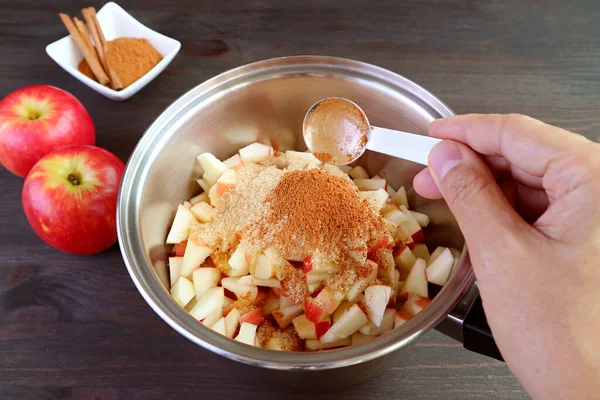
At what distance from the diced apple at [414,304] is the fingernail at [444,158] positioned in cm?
26

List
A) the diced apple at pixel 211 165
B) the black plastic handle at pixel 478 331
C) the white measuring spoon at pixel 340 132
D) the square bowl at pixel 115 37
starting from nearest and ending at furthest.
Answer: the black plastic handle at pixel 478 331 < the white measuring spoon at pixel 340 132 < the diced apple at pixel 211 165 < the square bowl at pixel 115 37

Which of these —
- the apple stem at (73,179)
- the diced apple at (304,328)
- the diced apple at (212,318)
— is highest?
the apple stem at (73,179)

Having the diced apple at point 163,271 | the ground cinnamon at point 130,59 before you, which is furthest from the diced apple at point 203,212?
the ground cinnamon at point 130,59

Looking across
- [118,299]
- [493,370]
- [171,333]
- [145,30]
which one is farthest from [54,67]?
[493,370]

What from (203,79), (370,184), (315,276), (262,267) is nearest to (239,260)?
(262,267)

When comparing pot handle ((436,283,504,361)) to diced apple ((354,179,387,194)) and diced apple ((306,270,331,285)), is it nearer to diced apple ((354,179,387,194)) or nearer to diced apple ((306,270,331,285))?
diced apple ((306,270,331,285))

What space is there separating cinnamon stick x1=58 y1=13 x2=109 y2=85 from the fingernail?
96cm

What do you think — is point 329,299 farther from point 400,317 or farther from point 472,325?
point 472,325

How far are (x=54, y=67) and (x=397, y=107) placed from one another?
1.06 metres

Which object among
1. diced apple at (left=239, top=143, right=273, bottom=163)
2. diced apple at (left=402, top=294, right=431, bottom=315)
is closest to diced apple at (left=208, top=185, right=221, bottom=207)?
diced apple at (left=239, top=143, right=273, bottom=163)

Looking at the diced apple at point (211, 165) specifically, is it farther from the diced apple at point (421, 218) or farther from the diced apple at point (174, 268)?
the diced apple at point (421, 218)

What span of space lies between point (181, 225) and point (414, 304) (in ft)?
1.64

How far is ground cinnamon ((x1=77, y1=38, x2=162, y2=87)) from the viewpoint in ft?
4.56

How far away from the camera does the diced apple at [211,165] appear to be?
1093 millimetres
